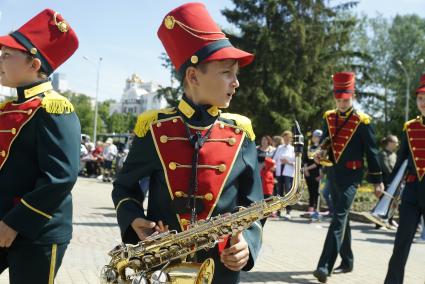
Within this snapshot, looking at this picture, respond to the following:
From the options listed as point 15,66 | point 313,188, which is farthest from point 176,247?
point 313,188

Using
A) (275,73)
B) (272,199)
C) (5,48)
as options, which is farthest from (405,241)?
(275,73)

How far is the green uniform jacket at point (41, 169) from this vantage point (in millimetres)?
3398

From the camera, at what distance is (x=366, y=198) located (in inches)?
756

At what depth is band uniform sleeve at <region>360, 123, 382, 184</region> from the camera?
7.55m

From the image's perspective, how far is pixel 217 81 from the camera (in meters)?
3.16

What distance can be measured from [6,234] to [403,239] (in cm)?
436

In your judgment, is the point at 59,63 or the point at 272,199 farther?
the point at 59,63

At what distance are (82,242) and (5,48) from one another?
19.5 ft

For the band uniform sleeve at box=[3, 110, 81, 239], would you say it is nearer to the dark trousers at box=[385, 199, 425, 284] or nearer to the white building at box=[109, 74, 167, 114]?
the dark trousers at box=[385, 199, 425, 284]

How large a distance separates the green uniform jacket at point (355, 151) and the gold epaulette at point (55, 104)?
4.72m

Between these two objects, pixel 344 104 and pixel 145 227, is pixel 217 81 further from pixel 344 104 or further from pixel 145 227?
pixel 344 104

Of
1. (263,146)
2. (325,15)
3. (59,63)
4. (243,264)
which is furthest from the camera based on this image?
(325,15)

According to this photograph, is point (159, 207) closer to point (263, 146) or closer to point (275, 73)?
point (263, 146)

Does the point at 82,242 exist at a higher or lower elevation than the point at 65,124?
lower
